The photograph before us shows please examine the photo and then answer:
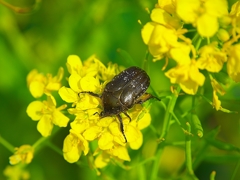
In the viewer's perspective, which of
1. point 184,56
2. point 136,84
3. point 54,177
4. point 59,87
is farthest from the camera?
point 54,177

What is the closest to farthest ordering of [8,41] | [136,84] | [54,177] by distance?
[136,84] → [54,177] → [8,41]

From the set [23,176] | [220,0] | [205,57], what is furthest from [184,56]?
[23,176]

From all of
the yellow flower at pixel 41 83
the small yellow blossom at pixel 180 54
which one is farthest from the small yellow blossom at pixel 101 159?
the small yellow blossom at pixel 180 54

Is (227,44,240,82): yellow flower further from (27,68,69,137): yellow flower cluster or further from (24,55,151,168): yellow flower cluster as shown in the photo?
(27,68,69,137): yellow flower cluster

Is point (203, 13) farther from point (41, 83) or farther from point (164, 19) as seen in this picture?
point (41, 83)

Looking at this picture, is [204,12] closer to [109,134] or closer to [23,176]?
[109,134]

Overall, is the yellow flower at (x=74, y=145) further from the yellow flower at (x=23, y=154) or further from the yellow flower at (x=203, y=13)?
the yellow flower at (x=203, y=13)
